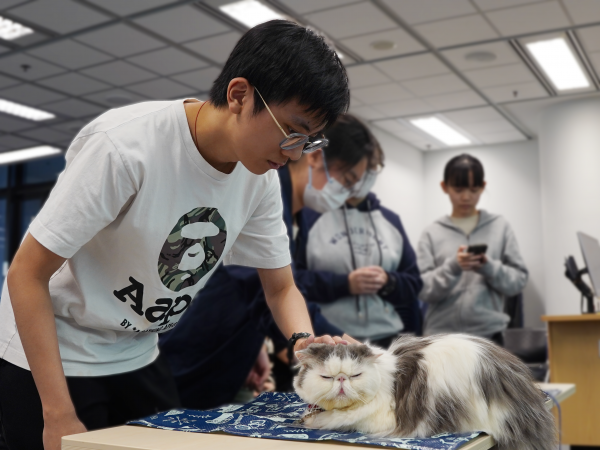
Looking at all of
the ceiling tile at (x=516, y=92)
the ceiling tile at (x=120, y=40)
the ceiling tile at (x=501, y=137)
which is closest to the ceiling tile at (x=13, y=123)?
the ceiling tile at (x=120, y=40)

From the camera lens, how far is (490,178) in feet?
28.0

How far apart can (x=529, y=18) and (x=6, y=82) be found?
4.80 m

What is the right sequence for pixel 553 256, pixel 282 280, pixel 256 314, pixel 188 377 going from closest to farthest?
pixel 282 280 < pixel 256 314 < pixel 188 377 < pixel 553 256

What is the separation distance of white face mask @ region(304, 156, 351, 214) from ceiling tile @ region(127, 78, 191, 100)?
416cm

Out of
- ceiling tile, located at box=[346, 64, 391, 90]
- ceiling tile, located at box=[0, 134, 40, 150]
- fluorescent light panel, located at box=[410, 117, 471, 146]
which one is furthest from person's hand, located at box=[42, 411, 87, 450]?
ceiling tile, located at box=[0, 134, 40, 150]

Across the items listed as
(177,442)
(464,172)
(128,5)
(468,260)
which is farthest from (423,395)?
(128,5)

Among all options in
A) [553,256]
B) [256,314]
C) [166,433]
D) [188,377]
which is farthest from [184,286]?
[553,256]

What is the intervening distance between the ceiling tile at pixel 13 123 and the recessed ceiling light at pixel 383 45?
4278 millimetres

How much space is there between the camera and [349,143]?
215 centimetres

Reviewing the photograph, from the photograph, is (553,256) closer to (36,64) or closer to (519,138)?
(519,138)

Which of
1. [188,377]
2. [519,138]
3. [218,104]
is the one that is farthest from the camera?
[519,138]

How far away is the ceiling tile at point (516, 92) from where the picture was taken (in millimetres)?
6172

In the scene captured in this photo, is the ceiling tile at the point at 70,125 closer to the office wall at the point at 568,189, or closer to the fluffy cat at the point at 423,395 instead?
the office wall at the point at 568,189

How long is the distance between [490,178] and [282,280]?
7662 mm
